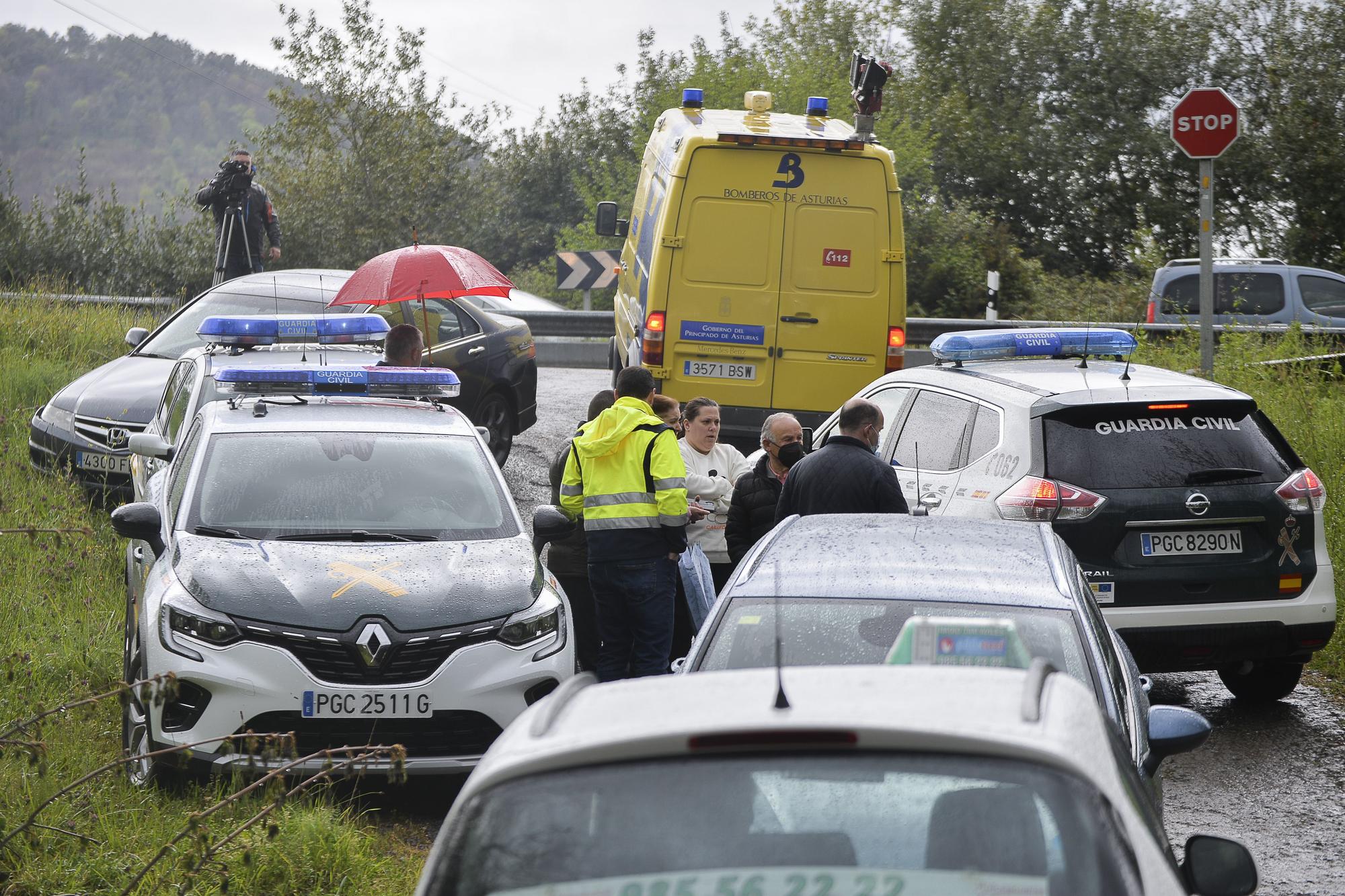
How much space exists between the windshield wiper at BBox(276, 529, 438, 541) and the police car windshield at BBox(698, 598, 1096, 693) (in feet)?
8.81

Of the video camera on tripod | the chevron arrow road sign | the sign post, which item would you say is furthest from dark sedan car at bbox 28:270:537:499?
the chevron arrow road sign

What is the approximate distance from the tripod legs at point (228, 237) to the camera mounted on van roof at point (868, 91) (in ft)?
23.2

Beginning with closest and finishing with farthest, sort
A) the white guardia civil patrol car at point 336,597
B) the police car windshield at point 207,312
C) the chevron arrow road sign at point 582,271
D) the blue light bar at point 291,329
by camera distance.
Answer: the white guardia civil patrol car at point 336,597
the blue light bar at point 291,329
the police car windshield at point 207,312
the chevron arrow road sign at point 582,271

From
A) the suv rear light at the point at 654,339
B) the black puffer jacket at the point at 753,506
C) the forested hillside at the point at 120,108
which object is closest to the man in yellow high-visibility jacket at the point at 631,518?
the black puffer jacket at the point at 753,506

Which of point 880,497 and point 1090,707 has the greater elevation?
point 1090,707

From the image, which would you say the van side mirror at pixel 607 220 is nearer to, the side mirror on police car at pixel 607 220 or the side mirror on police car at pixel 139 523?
the side mirror on police car at pixel 607 220

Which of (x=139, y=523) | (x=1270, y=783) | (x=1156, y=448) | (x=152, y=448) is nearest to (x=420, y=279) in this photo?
(x=152, y=448)

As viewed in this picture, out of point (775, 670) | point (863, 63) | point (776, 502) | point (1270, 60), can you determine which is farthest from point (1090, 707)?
point (1270, 60)

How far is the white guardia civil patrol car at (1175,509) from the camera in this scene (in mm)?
6629

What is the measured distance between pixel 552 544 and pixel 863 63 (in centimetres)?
617

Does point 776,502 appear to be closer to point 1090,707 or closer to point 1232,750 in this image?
point 1232,750

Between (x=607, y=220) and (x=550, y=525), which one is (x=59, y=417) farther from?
(x=607, y=220)

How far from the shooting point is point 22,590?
8.48m

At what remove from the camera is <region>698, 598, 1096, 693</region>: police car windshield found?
407 cm
